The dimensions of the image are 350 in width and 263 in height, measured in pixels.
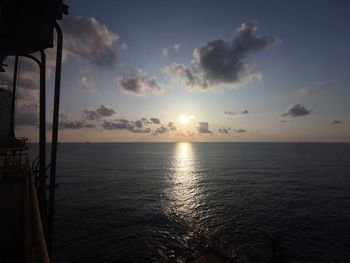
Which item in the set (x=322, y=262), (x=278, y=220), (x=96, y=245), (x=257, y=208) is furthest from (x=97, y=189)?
(x=322, y=262)

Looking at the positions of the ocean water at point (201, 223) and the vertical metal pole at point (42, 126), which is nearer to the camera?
the vertical metal pole at point (42, 126)

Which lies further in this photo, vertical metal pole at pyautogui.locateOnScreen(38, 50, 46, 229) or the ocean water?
the ocean water

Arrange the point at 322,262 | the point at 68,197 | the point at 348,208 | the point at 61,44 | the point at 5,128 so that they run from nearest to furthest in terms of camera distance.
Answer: the point at 61,44 → the point at 322,262 → the point at 5,128 → the point at 348,208 → the point at 68,197

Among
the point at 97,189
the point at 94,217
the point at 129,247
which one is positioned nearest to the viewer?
the point at 129,247

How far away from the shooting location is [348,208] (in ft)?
149

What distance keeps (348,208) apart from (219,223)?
30.5 metres

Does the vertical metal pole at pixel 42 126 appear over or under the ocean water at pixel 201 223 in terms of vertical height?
over

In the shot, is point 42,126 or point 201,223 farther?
point 201,223

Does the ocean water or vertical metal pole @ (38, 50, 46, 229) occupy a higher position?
vertical metal pole @ (38, 50, 46, 229)

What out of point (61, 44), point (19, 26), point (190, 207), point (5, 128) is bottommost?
point (190, 207)

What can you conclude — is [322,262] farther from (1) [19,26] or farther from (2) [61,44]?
(1) [19,26]

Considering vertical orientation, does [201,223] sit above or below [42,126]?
below

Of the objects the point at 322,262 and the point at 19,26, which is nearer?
the point at 19,26

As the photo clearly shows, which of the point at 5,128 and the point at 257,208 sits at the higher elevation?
the point at 5,128
